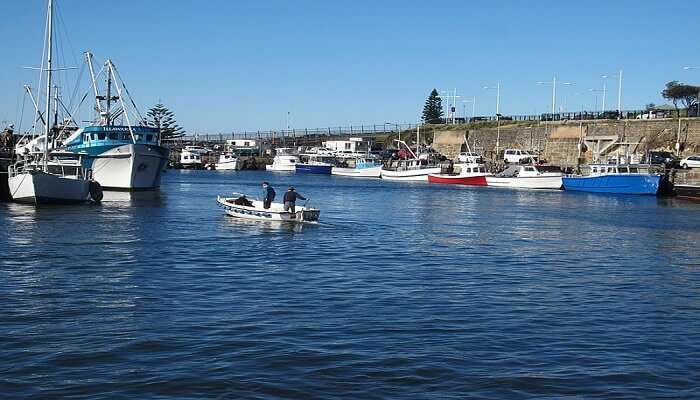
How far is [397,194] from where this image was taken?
80.6 metres

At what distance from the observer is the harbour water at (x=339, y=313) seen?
14.4 metres

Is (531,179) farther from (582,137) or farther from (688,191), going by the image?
(688,191)

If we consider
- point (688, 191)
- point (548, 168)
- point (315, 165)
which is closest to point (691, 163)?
point (688, 191)

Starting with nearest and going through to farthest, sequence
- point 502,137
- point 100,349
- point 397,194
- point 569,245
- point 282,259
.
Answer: point 100,349 < point 282,259 < point 569,245 < point 397,194 < point 502,137

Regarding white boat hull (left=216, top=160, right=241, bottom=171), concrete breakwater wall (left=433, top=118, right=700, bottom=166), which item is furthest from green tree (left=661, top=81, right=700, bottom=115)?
white boat hull (left=216, top=160, right=241, bottom=171)

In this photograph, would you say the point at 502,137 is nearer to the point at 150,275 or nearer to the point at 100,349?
the point at 150,275

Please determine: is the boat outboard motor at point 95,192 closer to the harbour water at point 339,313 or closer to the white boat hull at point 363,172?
the harbour water at point 339,313

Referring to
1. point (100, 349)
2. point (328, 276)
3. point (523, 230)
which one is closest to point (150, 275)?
point (328, 276)

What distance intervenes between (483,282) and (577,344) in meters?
7.98

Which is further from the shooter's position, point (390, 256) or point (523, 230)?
point (523, 230)

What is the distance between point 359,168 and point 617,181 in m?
58.9

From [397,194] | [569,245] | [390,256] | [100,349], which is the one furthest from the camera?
[397,194]

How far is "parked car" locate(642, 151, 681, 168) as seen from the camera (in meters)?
85.1

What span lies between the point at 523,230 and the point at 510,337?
1045 inches
